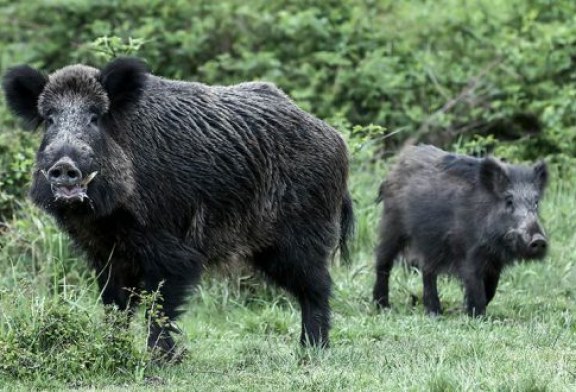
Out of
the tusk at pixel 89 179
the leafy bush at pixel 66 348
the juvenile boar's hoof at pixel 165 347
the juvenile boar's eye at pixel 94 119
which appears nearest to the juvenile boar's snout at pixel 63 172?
the tusk at pixel 89 179

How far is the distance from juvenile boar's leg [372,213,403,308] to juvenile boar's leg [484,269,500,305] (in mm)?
825

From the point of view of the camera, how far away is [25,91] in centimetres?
695

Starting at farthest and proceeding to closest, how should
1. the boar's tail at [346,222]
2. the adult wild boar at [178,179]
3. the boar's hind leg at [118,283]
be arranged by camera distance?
the boar's tail at [346,222], the boar's hind leg at [118,283], the adult wild boar at [178,179]

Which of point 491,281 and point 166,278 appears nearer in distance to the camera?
point 166,278

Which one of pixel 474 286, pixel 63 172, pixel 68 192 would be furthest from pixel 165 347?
pixel 474 286

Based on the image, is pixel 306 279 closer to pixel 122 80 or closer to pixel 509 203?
pixel 122 80

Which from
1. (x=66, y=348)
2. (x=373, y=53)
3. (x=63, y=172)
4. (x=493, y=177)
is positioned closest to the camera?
(x=63, y=172)

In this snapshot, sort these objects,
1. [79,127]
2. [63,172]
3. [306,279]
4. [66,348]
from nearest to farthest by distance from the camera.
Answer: [63,172], [66,348], [79,127], [306,279]

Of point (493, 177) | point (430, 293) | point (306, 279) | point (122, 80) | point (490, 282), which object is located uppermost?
point (122, 80)

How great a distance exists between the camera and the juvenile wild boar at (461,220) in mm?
9375

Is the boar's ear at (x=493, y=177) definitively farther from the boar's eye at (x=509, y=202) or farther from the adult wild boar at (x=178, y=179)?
the adult wild boar at (x=178, y=179)

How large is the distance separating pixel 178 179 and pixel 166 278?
1.98 feet

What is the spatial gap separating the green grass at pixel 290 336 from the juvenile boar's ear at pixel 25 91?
3.46ft

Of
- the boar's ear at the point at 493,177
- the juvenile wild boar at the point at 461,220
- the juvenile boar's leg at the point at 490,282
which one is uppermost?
the boar's ear at the point at 493,177
